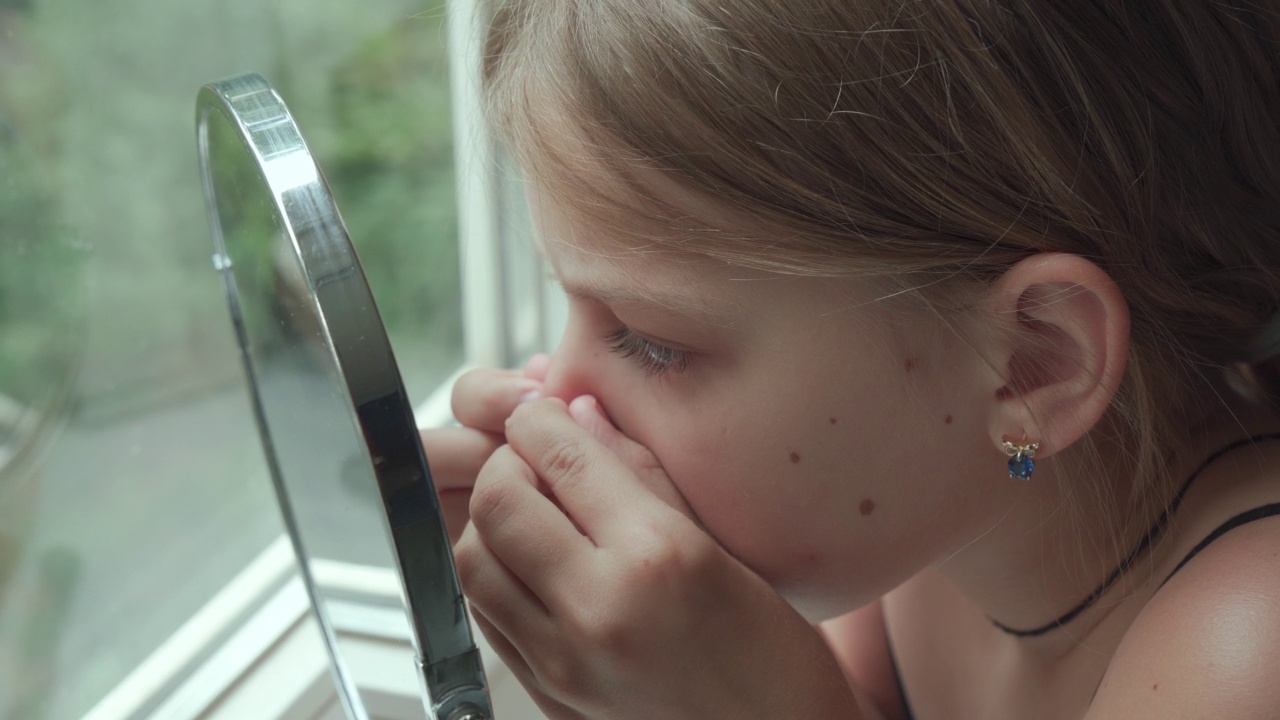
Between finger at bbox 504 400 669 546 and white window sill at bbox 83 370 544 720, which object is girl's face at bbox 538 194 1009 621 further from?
white window sill at bbox 83 370 544 720

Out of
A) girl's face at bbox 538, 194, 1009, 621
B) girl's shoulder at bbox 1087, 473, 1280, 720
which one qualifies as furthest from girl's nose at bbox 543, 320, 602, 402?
girl's shoulder at bbox 1087, 473, 1280, 720

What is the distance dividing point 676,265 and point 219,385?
46cm

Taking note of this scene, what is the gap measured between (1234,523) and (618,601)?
350 mm

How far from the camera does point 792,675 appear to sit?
60cm

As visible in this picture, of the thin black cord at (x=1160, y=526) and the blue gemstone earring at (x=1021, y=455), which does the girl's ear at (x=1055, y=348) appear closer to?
the blue gemstone earring at (x=1021, y=455)

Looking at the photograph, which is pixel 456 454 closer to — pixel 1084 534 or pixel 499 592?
pixel 499 592

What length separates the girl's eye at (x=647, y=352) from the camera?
621mm

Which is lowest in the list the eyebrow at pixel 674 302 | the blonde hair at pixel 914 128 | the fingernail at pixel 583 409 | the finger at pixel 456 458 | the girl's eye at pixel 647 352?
the finger at pixel 456 458

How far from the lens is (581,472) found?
0.60m

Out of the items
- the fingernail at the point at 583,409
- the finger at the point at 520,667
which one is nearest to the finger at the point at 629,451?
the fingernail at the point at 583,409

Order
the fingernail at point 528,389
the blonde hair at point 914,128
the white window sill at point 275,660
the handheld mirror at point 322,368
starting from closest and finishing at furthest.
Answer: the handheld mirror at point 322,368
the blonde hair at point 914,128
the white window sill at point 275,660
the fingernail at point 528,389

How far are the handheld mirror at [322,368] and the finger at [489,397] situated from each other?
0.14m

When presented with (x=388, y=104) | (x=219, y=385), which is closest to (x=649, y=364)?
(x=219, y=385)

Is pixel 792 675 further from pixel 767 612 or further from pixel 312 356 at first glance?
pixel 312 356
